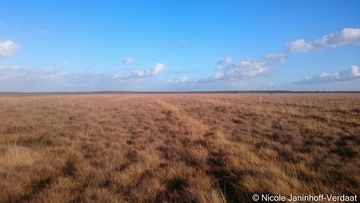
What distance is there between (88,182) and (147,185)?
1.49m

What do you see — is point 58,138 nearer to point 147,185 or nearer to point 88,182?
point 88,182

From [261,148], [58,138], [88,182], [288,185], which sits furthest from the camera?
[58,138]

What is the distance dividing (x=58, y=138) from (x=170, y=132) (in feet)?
16.4

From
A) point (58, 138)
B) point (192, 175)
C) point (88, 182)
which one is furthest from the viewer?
point (58, 138)

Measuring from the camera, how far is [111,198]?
17.8 feet

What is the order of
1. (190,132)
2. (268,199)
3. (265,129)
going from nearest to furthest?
1. (268,199)
2. (190,132)
3. (265,129)

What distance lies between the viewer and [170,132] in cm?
1388

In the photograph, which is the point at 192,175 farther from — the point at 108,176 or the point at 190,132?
the point at 190,132

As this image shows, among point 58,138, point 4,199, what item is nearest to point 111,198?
point 4,199

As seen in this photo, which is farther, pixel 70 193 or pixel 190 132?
pixel 190 132

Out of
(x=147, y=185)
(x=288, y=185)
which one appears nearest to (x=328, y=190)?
(x=288, y=185)

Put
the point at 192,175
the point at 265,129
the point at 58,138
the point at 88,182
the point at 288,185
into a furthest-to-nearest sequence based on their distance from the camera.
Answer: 1. the point at 265,129
2. the point at 58,138
3. the point at 192,175
4. the point at 88,182
5. the point at 288,185

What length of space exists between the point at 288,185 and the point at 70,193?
4.41 metres

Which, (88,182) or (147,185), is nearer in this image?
(147,185)
